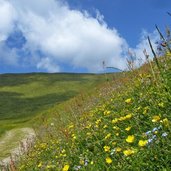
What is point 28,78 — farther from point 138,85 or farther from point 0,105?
point 138,85

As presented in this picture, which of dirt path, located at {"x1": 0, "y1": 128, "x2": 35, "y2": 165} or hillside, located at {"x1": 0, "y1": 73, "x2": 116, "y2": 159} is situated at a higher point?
hillside, located at {"x1": 0, "y1": 73, "x2": 116, "y2": 159}

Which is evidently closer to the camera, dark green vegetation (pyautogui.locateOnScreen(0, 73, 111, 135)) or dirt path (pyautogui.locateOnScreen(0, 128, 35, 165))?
dirt path (pyautogui.locateOnScreen(0, 128, 35, 165))

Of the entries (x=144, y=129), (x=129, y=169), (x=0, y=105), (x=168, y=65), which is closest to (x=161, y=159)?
(x=129, y=169)

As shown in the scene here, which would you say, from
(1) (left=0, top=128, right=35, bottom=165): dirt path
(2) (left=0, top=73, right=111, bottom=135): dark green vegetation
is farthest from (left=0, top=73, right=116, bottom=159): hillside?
(1) (left=0, top=128, right=35, bottom=165): dirt path

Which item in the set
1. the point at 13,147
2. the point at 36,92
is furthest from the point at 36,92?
the point at 13,147

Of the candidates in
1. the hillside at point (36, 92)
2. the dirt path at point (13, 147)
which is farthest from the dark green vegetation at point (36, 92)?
the dirt path at point (13, 147)

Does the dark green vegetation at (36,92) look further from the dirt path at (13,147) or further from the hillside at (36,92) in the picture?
the dirt path at (13,147)

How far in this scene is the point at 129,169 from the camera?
18.5ft

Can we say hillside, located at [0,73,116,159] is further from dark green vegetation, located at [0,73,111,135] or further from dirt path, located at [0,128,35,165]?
dirt path, located at [0,128,35,165]

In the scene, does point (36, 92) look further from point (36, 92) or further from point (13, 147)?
point (13, 147)

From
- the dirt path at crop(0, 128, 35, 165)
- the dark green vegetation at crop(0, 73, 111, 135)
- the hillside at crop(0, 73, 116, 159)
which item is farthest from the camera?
the dark green vegetation at crop(0, 73, 111, 135)

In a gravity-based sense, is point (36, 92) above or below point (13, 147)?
above

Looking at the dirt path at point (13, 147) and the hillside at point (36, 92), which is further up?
the hillside at point (36, 92)

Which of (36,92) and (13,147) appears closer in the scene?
(13,147)
